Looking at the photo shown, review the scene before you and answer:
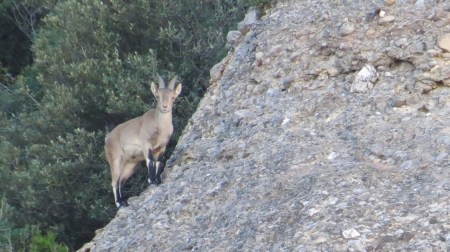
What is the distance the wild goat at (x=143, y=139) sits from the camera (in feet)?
36.1

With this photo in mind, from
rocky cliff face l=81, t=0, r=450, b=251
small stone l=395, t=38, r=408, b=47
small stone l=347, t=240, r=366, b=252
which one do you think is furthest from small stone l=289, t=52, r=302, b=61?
small stone l=347, t=240, r=366, b=252


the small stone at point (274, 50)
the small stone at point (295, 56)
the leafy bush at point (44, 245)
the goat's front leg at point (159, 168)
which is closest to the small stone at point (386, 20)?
the small stone at point (295, 56)

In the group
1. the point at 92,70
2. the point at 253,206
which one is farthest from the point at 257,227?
the point at 92,70

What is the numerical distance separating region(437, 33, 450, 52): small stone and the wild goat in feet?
12.5

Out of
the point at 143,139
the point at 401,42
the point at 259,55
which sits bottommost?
the point at 143,139

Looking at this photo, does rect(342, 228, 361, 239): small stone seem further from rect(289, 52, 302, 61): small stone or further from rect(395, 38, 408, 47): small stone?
rect(289, 52, 302, 61): small stone

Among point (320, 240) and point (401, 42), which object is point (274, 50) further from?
point (320, 240)

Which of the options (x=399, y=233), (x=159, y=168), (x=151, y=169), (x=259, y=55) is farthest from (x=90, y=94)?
(x=399, y=233)

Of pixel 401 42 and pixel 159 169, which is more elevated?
pixel 401 42

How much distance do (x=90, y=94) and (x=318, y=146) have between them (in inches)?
260

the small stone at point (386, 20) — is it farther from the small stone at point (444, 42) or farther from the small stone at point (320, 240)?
the small stone at point (320, 240)

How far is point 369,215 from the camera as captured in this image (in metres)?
6.69

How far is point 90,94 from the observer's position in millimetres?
13898

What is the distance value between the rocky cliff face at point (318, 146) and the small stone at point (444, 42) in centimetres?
6
